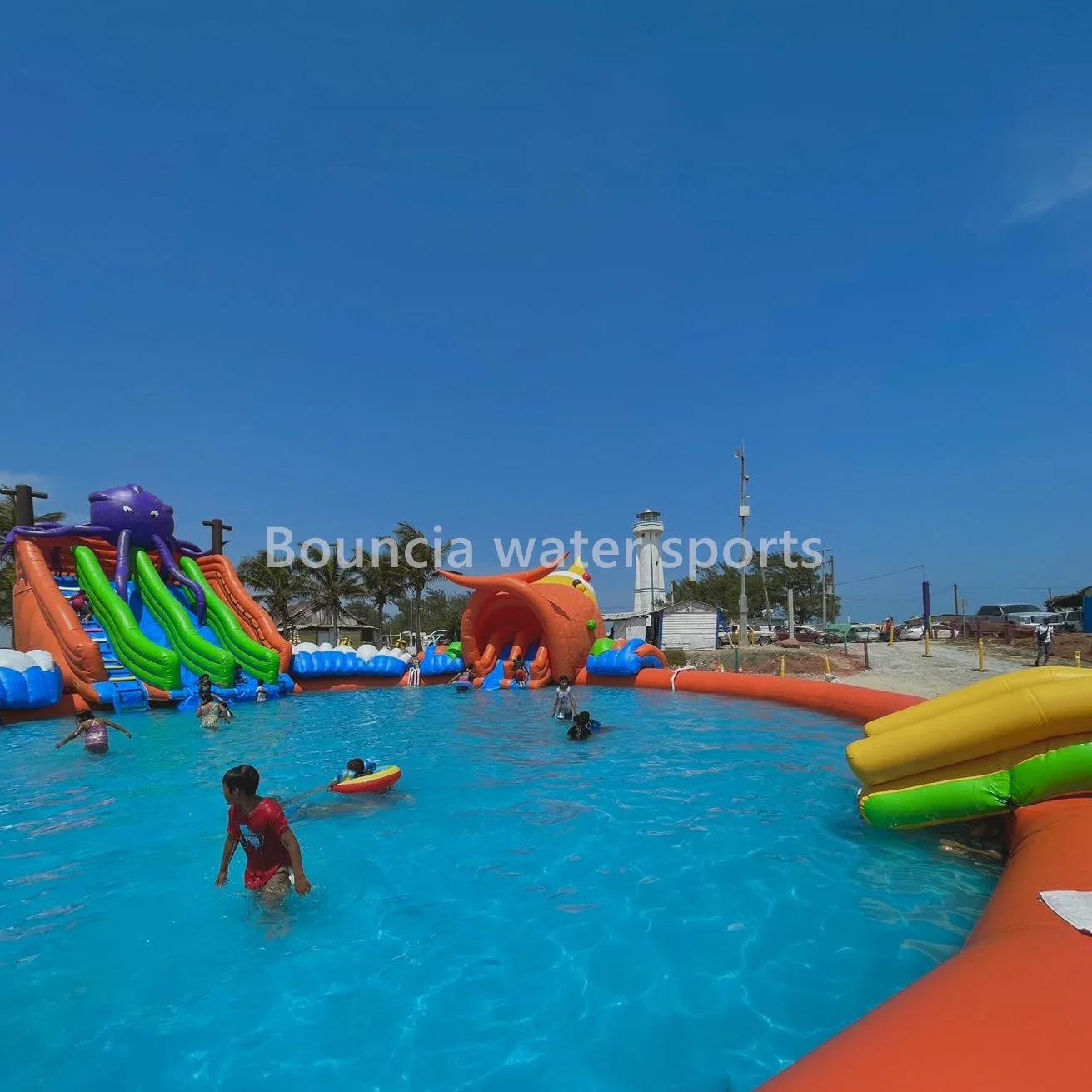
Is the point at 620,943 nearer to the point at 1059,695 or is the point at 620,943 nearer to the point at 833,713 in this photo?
the point at 1059,695

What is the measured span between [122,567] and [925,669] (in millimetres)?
18396

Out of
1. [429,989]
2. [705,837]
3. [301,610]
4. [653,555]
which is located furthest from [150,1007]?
[301,610]

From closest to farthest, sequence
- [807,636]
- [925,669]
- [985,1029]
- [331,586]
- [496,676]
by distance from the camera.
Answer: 1. [985,1029]
2. [925,669]
3. [496,676]
4. [807,636]
5. [331,586]

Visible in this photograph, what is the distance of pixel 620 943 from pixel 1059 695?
3.30 meters

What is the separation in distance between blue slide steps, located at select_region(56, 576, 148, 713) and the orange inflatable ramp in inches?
553

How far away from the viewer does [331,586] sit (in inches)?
1315

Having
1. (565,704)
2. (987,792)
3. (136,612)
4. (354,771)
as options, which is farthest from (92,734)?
(987,792)

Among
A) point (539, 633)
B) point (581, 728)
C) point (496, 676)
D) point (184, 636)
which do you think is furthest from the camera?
point (539, 633)

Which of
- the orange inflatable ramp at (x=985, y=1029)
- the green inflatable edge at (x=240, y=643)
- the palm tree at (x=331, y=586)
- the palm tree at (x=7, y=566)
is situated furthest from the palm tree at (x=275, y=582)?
the orange inflatable ramp at (x=985, y=1029)

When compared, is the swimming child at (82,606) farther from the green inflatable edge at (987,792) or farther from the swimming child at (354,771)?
the green inflatable edge at (987,792)

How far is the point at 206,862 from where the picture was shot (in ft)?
17.2

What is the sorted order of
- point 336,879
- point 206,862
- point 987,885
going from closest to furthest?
point 987,885 → point 336,879 → point 206,862

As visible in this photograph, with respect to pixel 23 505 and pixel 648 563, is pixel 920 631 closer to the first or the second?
pixel 648 563

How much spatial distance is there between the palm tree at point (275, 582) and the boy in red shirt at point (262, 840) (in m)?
31.0
